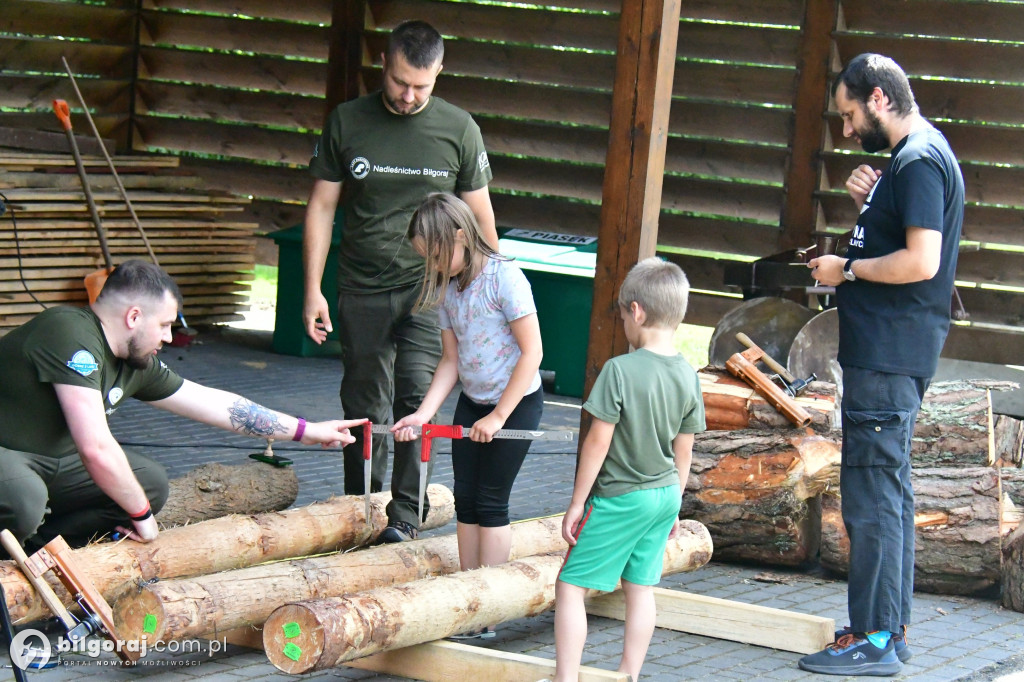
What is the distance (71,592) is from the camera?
13.4 ft

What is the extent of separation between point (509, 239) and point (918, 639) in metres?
6.14

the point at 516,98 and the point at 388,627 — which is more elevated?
the point at 516,98

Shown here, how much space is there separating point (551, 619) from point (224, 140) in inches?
326

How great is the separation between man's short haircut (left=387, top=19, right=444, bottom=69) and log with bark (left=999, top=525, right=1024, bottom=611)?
3.19 m

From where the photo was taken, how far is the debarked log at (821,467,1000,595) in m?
Answer: 5.72

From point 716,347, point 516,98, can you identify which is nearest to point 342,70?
point 516,98

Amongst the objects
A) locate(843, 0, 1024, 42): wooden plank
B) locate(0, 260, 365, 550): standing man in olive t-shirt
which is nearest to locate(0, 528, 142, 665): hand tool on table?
locate(0, 260, 365, 550): standing man in olive t-shirt

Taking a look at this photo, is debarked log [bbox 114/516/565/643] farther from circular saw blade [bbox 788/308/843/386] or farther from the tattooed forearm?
circular saw blade [bbox 788/308/843/386]

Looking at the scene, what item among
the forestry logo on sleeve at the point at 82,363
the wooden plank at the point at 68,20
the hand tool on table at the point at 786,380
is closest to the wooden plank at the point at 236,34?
the wooden plank at the point at 68,20

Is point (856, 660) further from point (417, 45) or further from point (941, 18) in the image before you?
point (941, 18)

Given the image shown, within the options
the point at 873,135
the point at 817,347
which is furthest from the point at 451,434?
the point at 817,347

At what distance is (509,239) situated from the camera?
10656 millimetres

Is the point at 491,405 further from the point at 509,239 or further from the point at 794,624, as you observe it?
the point at 509,239

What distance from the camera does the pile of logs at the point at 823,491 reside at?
227 inches
